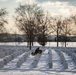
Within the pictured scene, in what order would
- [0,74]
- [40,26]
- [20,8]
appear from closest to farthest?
1. [0,74]
2. [20,8]
3. [40,26]

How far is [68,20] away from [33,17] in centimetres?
1230

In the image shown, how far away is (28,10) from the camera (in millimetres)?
43281

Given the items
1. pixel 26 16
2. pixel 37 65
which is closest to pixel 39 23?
pixel 26 16

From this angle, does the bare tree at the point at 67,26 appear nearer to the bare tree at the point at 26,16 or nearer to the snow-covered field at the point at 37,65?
the bare tree at the point at 26,16

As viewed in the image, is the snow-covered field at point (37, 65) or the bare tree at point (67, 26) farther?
the bare tree at point (67, 26)

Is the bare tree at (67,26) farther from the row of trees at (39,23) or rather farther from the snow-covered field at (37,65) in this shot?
the snow-covered field at (37,65)

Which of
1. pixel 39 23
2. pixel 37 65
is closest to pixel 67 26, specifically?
pixel 39 23

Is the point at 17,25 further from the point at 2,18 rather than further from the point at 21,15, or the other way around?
the point at 2,18

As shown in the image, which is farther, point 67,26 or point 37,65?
point 67,26

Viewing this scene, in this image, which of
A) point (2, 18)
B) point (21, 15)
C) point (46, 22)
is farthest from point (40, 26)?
point (2, 18)

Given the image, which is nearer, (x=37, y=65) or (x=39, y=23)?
(x=37, y=65)

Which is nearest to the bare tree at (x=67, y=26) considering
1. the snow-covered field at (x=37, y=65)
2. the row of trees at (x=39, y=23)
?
the row of trees at (x=39, y=23)

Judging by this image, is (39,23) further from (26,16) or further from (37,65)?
(37,65)

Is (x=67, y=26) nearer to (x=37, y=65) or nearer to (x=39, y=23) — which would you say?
(x=39, y=23)
